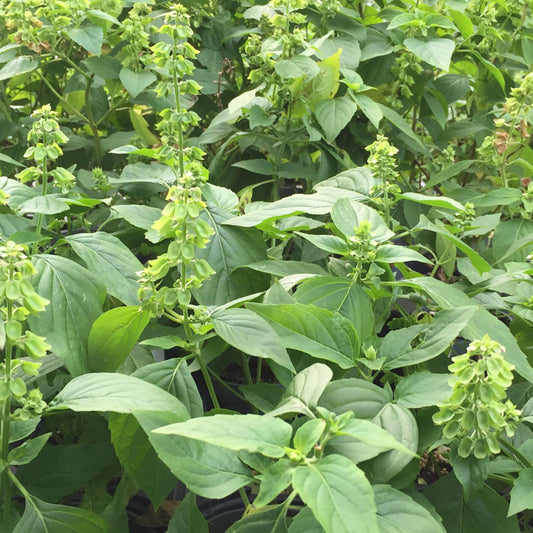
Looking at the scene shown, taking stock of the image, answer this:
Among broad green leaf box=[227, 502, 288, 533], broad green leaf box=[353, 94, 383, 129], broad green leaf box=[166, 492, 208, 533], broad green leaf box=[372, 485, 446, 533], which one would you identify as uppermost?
broad green leaf box=[353, 94, 383, 129]

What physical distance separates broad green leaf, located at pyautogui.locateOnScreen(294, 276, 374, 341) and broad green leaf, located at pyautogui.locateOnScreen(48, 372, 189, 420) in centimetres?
17

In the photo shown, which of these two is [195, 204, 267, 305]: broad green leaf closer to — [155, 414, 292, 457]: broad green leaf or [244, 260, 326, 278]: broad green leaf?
[244, 260, 326, 278]: broad green leaf

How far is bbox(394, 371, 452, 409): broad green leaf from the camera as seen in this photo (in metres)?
0.46

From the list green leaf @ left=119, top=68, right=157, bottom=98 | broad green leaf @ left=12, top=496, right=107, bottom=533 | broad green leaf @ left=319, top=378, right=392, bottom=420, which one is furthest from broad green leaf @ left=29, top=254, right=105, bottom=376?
green leaf @ left=119, top=68, right=157, bottom=98

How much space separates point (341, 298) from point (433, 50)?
1.85 feet

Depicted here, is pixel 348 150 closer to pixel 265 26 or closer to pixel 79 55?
pixel 265 26

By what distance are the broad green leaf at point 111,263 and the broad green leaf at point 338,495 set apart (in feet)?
0.92

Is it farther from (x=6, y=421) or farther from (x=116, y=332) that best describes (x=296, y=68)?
(x=6, y=421)

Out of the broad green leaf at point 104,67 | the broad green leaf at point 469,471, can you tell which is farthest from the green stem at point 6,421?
the broad green leaf at point 104,67

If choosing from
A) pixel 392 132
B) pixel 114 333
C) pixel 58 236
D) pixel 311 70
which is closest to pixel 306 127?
pixel 311 70

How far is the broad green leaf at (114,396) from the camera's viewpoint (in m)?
0.44

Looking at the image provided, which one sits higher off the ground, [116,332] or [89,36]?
[89,36]

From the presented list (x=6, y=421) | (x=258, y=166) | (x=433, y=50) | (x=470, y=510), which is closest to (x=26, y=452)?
(x=6, y=421)

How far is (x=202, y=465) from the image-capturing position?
415mm
